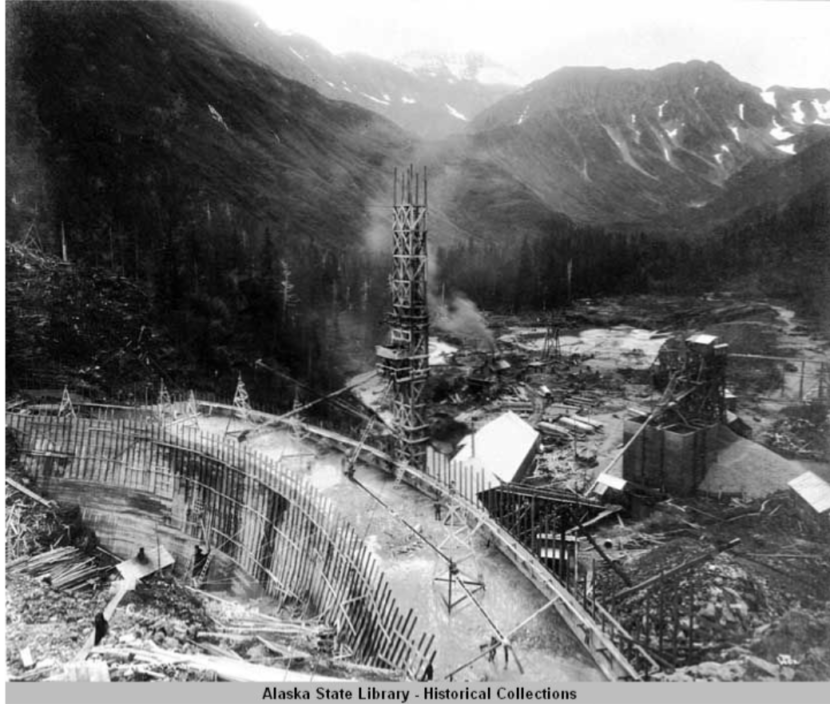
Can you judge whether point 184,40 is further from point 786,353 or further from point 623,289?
point 786,353

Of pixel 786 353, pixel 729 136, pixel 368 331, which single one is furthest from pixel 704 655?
pixel 729 136

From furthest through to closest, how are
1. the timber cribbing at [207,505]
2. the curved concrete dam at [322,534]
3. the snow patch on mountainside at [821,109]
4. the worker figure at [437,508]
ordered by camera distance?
the snow patch on mountainside at [821,109] → the worker figure at [437,508] → the timber cribbing at [207,505] → the curved concrete dam at [322,534]

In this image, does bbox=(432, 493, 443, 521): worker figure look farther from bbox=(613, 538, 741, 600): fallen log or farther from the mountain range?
the mountain range

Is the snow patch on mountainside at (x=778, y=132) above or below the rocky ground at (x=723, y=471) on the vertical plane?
above

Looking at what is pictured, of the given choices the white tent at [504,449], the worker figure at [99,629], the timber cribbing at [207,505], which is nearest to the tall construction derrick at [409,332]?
the timber cribbing at [207,505]

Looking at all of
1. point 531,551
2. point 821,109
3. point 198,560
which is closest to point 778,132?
point 821,109

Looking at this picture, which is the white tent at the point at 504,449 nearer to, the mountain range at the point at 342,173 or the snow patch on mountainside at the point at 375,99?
the mountain range at the point at 342,173

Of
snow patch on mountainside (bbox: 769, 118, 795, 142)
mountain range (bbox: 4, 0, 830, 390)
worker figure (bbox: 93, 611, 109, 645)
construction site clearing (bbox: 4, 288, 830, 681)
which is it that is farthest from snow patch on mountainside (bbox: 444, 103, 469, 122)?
worker figure (bbox: 93, 611, 109, 645)

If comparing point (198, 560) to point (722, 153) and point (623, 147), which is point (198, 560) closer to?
point (623, 147)
